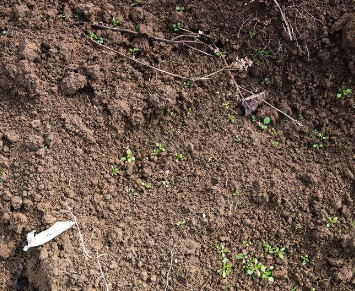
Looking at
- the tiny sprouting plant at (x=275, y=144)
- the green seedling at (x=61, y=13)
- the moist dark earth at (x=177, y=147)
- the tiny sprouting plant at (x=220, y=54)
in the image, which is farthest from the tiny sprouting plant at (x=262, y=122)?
the green seedling at (x=61, y=13)

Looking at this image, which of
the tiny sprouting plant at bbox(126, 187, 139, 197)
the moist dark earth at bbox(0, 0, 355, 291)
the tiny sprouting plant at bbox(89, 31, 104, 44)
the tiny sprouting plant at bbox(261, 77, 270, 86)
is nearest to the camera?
the moist dark earth at bbox(0, 0, 355, 291)

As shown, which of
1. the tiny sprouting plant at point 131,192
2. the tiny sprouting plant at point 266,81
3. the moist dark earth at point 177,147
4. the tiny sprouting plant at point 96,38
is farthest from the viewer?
the tiny sprouting plant at point 266,81

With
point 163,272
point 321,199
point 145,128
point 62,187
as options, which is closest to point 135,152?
point 145,128

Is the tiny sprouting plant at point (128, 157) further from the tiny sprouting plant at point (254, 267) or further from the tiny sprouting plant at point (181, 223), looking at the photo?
the tiny sprouting plant at point (254, 267)

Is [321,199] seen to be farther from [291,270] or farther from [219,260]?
[219,260]

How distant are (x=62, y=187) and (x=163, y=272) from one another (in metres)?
0.88

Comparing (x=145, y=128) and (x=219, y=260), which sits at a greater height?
(x=145, y=128)

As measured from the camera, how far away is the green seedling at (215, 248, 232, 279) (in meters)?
2.71

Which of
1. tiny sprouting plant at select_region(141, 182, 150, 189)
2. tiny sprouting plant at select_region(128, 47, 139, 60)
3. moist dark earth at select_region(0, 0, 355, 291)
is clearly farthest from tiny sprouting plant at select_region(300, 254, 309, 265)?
tiny sprouting plant at select_region(128, 47, 139, 60)

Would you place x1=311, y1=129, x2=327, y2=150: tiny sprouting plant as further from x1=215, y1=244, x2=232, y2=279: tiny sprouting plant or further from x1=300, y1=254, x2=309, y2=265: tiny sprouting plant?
x1=215, y1=244, x2=232, y2=279: tiny sprouting plant

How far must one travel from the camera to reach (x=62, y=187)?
2699 mm

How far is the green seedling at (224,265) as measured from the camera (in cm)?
271

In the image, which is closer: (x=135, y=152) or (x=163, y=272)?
(x=163, y=272)

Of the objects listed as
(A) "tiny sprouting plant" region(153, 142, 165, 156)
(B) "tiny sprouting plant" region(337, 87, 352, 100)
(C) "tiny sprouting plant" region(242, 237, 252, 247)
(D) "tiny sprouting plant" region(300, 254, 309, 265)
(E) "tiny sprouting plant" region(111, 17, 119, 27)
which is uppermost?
(B) "tiny sprouting plant" region(337, 87, 352, 100)
